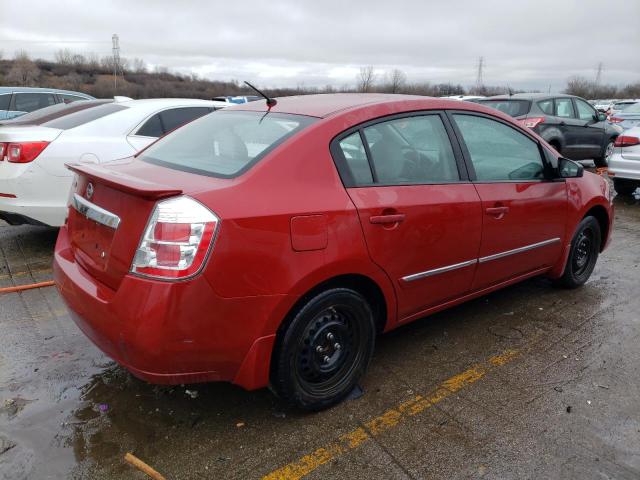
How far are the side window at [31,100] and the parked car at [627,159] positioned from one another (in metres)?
11.2

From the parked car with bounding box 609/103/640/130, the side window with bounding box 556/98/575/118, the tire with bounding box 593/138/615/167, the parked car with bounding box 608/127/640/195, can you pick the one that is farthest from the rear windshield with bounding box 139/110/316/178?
the parked car with bounding box 609/103/640/130

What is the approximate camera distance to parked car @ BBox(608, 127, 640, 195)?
322 inches

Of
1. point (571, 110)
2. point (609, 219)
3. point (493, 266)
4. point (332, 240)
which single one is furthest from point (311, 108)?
point (571, 110)

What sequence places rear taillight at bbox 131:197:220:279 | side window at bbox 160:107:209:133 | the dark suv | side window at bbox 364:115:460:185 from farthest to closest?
the dark suv
side window at bbox 160:107:209:133
side window at bbox 364:115:460:185
rear taillight at bbox 131:197:220:279

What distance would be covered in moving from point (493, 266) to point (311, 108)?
5.40 feet

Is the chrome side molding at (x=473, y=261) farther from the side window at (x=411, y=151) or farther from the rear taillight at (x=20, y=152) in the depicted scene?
the rear taillight at (x=20, y=152)

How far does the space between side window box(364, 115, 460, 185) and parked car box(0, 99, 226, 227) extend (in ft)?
10.8

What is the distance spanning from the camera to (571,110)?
11305 millimetres

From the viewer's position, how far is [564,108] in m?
11.2

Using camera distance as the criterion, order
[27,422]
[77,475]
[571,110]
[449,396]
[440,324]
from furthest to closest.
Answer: [571,110], [440,324], [449,396], [27,422], [77,475]

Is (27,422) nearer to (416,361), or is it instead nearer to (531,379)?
(416,361)

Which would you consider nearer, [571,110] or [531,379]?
[531,379]

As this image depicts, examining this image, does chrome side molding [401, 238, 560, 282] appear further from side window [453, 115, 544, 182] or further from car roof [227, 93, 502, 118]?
car roof [227, 93, 502, 118]

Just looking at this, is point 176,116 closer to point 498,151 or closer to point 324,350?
point 498,151
